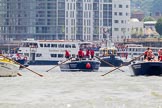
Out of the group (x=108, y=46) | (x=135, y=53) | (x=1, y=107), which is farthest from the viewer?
(x=135, y=53)

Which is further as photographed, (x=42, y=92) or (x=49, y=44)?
(x=49, y=44)

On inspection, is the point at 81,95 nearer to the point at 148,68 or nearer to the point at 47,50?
the point at 148,68

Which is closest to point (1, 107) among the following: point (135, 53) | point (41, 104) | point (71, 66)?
point (41, 104)

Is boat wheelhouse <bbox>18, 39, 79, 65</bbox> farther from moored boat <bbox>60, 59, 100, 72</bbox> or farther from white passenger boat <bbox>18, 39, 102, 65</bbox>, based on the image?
moored boat <bbox>60, 59, 100, 72</bbox>

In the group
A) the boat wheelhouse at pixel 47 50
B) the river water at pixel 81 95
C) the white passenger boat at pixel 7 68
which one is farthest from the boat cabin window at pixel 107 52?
the river water at pixel 81 95

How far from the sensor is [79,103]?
135ft

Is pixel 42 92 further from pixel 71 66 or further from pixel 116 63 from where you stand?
pixel 116 63

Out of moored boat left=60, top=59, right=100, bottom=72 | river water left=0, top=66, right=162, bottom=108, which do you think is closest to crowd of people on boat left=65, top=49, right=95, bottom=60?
moored boat left=60, top=59, right=100, bottom=72

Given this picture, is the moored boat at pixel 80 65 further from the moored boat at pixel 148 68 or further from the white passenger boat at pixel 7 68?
the moored boat at pixel 148 68

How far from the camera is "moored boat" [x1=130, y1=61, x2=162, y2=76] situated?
2566 inches

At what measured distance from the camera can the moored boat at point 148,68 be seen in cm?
6519

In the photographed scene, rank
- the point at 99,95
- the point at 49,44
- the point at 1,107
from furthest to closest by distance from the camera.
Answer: the point at 49,44
the point at 99,95
the point at 1,107

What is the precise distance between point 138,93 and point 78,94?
10.4 feet

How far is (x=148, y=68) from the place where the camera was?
6562 centimetres
